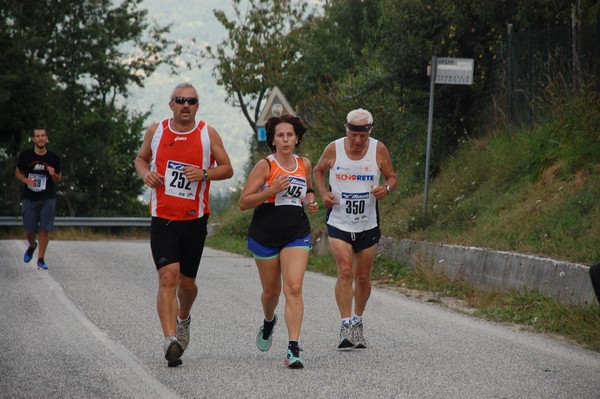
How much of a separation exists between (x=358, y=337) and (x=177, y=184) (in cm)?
199

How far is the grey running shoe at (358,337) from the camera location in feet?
29.7

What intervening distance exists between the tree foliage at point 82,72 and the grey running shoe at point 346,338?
36.8 m

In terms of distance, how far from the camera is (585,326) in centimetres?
995

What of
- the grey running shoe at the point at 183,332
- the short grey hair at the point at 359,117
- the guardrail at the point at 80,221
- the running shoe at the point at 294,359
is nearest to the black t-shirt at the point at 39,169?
the short grey hair at the point at 359,117

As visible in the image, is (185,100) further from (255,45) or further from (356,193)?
(255,45)

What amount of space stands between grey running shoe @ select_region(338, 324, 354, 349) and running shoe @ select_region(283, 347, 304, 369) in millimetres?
1016

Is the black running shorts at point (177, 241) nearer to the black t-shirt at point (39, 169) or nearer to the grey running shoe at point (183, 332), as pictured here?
the grey running shoe at point (183, 332)

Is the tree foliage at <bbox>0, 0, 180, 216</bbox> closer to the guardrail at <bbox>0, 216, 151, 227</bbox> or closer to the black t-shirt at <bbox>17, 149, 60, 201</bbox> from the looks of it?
the guardrail at <bbox>0, 216, 151, 227</bbox>

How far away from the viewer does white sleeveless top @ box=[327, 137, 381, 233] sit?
9.59 metres

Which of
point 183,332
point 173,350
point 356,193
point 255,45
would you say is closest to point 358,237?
point 356,193

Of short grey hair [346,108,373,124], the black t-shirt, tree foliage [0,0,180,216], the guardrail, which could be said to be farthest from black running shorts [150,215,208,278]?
tree foliage [0,0,180,216]

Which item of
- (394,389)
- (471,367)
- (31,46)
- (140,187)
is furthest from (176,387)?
(140,187)

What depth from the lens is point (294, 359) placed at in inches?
311

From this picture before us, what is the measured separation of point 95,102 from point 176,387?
52.1m
